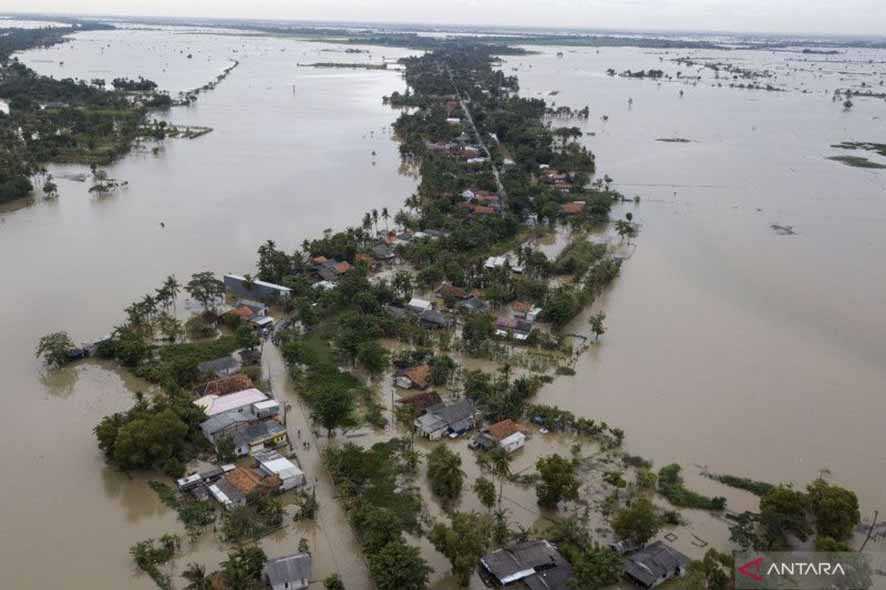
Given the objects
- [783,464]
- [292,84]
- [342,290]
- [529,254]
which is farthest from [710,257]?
[292,84]

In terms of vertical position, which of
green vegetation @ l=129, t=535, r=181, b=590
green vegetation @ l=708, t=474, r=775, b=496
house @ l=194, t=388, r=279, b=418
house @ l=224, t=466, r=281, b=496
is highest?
house @ l=194, t=388, r=279, b=418

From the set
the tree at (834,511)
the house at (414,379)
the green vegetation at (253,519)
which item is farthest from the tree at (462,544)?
the tree at (834,511)

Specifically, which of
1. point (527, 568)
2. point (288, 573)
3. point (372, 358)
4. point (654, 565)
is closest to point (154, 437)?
point (288, 573)

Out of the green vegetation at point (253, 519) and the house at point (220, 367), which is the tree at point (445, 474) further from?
the house at point (220, 367)

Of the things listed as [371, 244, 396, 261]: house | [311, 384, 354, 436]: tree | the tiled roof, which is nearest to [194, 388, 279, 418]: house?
[311, 384, 354, 436]: tree

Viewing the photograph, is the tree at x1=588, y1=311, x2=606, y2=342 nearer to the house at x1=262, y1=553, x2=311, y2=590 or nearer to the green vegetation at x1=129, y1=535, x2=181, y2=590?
the house at x1=262, y1=553, x2=311, y2=590

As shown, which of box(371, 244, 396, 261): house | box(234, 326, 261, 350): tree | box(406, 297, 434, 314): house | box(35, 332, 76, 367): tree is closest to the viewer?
box(35, 332, 76, 367): tree
